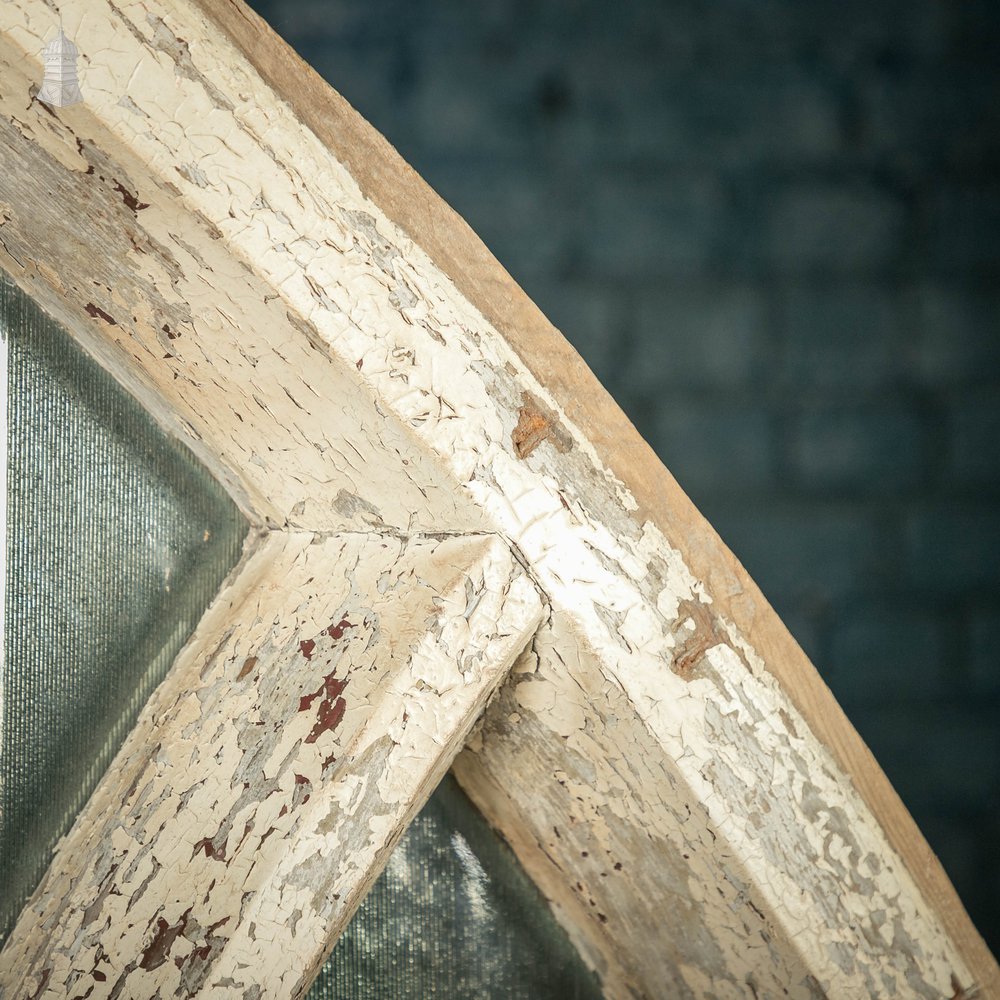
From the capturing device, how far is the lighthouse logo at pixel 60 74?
0.32 m

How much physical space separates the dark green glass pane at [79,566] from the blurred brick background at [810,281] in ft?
2.02

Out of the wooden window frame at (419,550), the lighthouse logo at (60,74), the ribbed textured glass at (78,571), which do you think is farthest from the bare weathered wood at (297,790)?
the lighthouse logo at (60,74)

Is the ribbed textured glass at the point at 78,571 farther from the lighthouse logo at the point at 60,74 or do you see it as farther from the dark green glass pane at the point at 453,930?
the lighthouse logo at the point at 60,74

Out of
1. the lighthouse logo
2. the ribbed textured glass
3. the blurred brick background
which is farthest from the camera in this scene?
the blurred brick background

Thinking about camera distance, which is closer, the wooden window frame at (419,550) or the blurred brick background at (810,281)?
the wooden window frame at (419,550)

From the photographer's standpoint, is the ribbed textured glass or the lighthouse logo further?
the ribbed textured glass

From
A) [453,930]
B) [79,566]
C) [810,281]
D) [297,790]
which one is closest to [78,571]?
[79,566]

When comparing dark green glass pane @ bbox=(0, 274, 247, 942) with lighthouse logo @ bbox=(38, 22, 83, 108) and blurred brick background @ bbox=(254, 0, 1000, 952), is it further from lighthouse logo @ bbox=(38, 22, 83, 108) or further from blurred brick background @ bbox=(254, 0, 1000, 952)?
blurred brick background @ bbox=(254, 0, 1000, 952)

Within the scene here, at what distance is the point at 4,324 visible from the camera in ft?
1.74

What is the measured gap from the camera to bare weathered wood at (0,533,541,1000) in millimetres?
372

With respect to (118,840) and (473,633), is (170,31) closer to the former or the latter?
(473,633)

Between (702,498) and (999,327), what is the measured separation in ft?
1.51

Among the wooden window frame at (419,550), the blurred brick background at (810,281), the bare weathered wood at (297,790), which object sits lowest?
the bare weathered wood at (297,790)

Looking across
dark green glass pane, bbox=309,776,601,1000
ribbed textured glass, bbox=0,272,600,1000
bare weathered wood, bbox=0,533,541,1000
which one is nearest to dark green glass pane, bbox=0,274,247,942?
ribbed textured glass, bbox=0,272,600,1000
